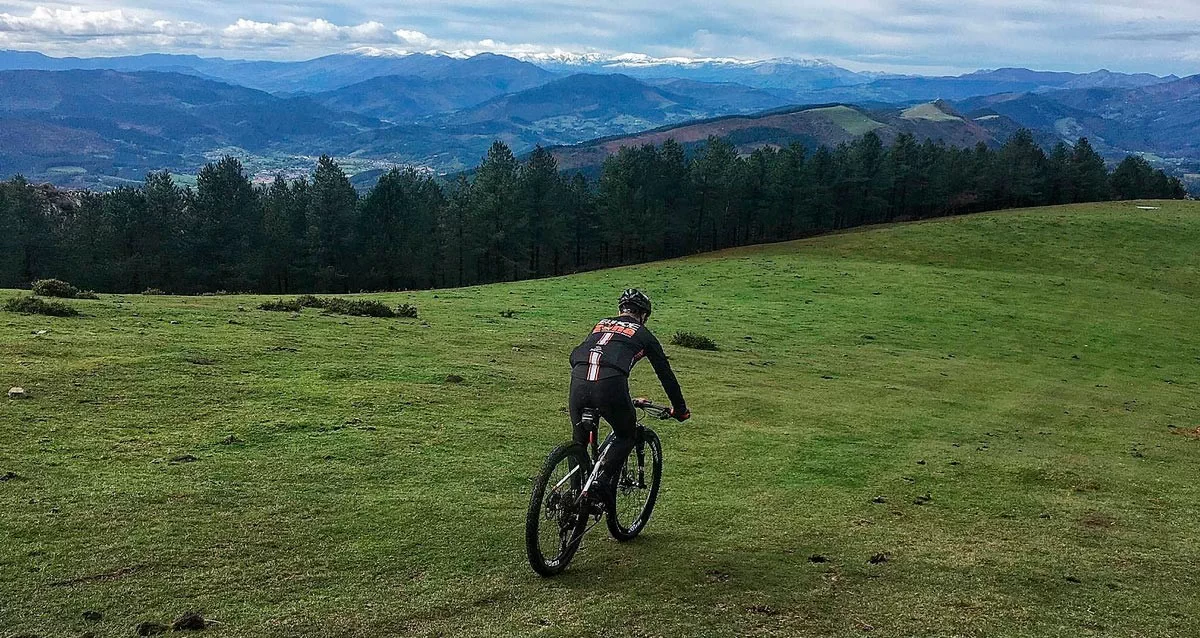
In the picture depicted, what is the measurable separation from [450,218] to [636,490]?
70.7m

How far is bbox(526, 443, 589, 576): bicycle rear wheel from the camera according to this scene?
7.73 meters

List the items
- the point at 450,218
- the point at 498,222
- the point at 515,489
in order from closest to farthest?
the point at 515,489, the point at 498,222, the point at 450,218

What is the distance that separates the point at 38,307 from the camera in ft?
62.2

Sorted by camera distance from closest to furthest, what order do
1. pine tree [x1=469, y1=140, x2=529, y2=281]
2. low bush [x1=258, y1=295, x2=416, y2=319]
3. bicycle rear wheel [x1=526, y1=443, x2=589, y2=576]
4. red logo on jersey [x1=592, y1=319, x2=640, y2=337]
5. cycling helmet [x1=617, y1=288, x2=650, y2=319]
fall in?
bicycle rear wheel [x1=526, y1=443, x2=589, y2=576], red logo on jersey [x1=592, y1=319, x2=640, y2=337], cycling helmet [x1=617, y1=288, x2=650, y2=319], low bush [x1=258, y1=295, x2=416, y2=319], pine tree [x1=469, y1=140, x2=529, y2=281]

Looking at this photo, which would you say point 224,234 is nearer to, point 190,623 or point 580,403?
point 580,403

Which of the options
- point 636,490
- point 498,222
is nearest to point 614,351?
point 636,490

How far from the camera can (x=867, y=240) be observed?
67.3 metres

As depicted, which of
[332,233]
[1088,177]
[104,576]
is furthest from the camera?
[1088,177]

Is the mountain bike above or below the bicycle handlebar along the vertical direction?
below

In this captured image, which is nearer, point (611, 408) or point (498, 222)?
point (611, 408)

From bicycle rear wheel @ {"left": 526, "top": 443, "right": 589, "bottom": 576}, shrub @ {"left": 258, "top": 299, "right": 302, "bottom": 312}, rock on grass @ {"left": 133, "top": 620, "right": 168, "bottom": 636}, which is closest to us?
rock on grass @ {"left": 133, "top": 620, "right": 168, "bottom": 636}

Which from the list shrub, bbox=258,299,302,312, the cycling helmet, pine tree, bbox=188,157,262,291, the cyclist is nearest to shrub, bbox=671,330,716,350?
shrub, bbox=258,299,302,312

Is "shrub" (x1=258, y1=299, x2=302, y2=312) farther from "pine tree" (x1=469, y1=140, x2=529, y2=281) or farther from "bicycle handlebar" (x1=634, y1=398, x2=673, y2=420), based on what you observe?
"pine tree" (x1=469, y1=140, x2=529, y2=281)

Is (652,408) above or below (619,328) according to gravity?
below
